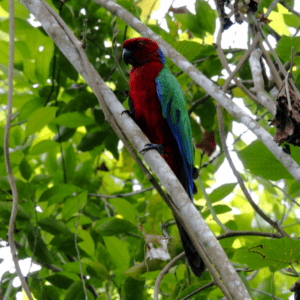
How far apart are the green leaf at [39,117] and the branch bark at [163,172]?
92 centimetres

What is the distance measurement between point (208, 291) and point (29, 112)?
2.41 m

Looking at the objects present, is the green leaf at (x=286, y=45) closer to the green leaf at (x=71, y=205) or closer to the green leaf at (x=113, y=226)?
the green leaf at (x=113, y=226)

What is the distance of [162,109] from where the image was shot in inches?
116

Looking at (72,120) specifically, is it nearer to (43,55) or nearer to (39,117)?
(39,117)

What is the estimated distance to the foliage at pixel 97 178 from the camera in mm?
2639


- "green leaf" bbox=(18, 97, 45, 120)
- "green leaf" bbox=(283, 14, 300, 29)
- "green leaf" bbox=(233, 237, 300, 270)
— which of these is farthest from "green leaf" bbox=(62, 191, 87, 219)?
"green leaf" bbox=(283, 14, 300, 29)

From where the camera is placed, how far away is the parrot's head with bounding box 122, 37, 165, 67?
3.24 m

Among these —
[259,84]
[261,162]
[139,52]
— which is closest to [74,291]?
[261,162]

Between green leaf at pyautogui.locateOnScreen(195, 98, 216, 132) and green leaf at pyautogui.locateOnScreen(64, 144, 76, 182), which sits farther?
green leaf at pyautogui.locateOnScreen(64, 144, 76, 182)

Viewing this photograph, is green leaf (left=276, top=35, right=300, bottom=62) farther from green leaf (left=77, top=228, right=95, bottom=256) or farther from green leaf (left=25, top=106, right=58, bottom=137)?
green leaf (left=77, top=228, right=95, bottom=256)

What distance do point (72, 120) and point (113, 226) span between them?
1201 mm

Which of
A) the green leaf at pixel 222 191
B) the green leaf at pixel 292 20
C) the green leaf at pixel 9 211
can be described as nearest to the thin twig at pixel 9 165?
the green leaf at pixel 9 211

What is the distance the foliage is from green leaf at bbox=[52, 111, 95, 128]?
1cm

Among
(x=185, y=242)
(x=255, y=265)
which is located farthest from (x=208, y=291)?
(x=255, y=265)
